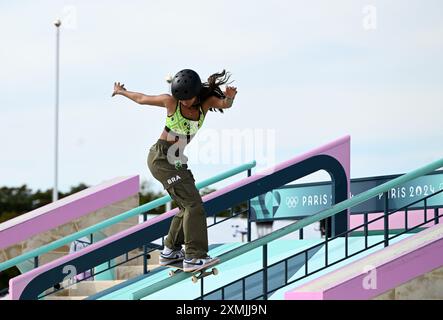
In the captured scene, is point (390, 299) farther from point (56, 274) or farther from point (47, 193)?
point (47, 193)

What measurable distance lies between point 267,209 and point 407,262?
4537 millimetres

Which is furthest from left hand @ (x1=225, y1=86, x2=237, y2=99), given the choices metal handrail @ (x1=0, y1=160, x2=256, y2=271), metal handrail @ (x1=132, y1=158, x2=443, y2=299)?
metal handrail @ (x1=0, y1=160, x2=256, y2=271)

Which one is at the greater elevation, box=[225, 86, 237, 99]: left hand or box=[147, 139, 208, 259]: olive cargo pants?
box=[225, 86, 237, 99]: left hand

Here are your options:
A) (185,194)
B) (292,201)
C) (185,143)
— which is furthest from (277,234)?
(292,201)

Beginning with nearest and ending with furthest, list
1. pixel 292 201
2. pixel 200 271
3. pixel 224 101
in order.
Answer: pixel 224 101
pixel 200 271
pixel 292 201

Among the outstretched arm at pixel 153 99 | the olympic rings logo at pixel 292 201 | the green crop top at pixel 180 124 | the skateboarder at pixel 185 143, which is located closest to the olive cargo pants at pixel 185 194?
the skateboarder at pixel 185 143

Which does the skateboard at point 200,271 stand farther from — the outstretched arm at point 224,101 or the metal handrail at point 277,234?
the outstretched arm at point 224,101

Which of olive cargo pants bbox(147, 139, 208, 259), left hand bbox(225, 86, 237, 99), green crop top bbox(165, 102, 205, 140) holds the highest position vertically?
left hand bbox(225, 86, 237, 99)

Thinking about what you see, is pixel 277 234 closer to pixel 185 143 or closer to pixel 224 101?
pixel 185 143

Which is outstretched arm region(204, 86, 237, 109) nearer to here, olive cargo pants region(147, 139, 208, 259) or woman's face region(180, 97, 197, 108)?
woman's face region(180, 97, 197, 108)

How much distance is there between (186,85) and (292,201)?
14.6ft

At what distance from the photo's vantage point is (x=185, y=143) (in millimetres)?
7098

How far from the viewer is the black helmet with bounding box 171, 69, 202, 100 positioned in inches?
270
